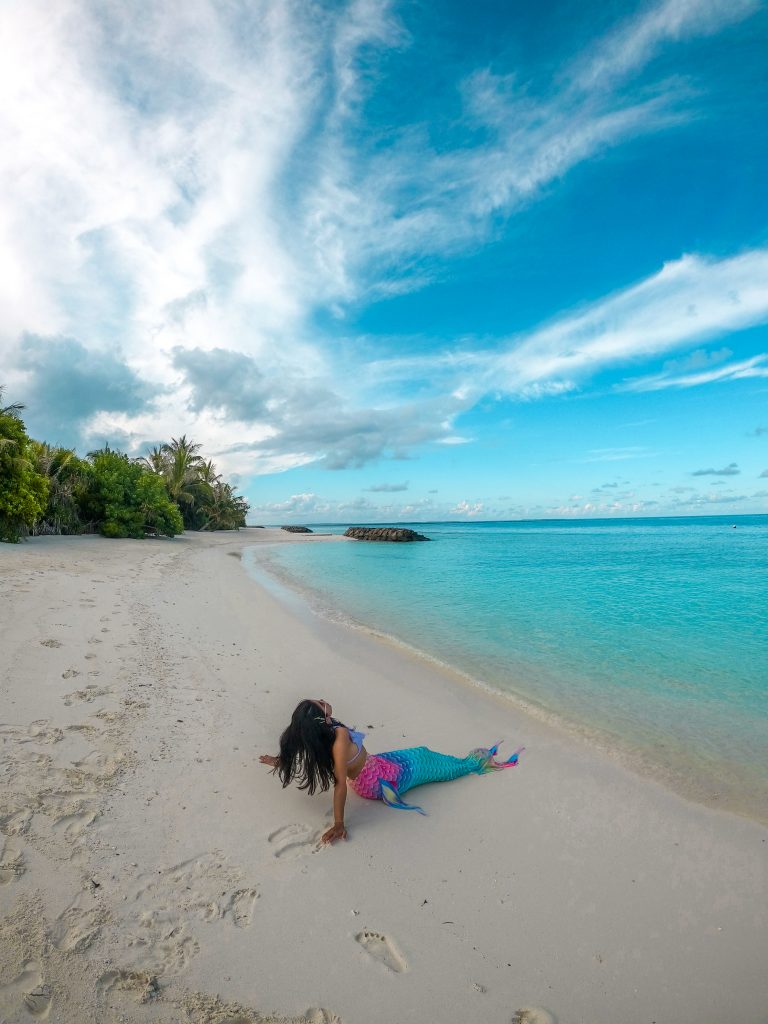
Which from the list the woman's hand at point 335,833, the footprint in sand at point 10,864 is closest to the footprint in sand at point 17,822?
the footprint in sand at point 10,864

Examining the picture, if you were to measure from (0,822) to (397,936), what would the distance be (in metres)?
2.79

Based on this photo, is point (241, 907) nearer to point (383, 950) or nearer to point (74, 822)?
point (383, 950)

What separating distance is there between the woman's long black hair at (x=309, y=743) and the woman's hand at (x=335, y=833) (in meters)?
0.35

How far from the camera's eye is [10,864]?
10.2ft

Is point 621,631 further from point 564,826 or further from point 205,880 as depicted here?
point 205,880

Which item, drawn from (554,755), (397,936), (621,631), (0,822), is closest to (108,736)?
(0,822)

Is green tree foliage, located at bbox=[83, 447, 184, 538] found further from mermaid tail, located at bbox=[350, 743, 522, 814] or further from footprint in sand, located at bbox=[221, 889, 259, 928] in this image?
footprint in sand, located at bbox=[221, 889, 259, 928]

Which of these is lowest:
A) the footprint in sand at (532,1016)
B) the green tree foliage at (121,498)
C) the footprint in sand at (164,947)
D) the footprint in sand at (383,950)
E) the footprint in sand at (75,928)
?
the footprint in sand at (532,1016)

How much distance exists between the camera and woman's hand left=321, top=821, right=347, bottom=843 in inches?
150

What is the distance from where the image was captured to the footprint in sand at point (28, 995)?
2.29m

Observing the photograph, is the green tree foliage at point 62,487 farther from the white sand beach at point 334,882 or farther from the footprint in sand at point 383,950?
the footprint in sand at point 383,950

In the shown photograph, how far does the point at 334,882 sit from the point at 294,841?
1.69ft

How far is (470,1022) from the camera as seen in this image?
99.9 inches

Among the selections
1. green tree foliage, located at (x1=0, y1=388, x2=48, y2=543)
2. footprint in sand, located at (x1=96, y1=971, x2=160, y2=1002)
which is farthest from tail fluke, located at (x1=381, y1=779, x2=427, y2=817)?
green tree foliage, located at (x1=0, y1=388, x2=48, y2=543)
